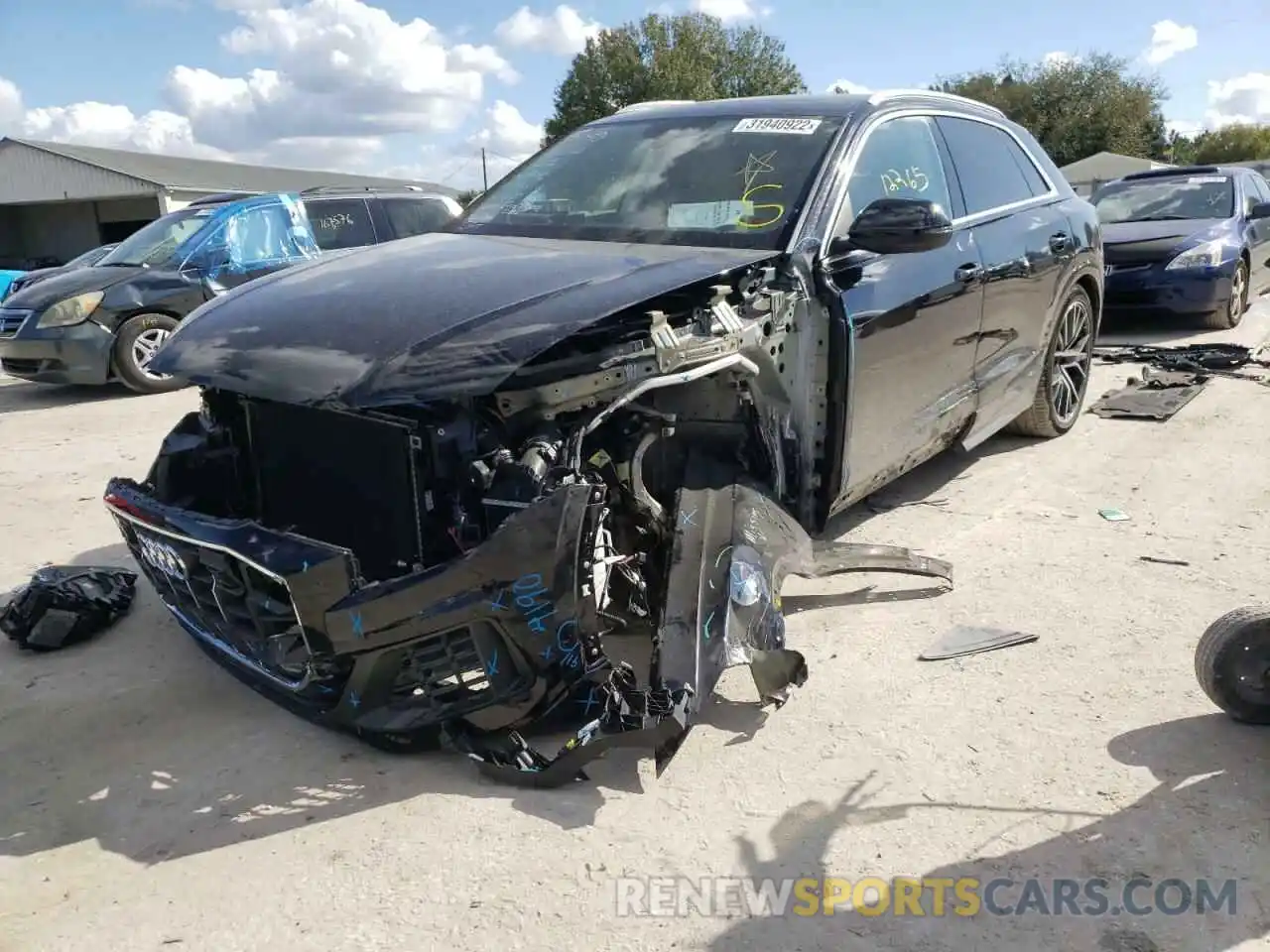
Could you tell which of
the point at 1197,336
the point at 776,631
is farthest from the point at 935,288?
the point at 1197,336

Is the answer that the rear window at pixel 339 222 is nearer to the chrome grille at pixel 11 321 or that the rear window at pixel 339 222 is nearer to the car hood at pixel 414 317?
the chrome grille at pixel 11 321

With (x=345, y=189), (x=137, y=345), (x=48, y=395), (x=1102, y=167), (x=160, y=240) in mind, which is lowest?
(x=48, y=395)

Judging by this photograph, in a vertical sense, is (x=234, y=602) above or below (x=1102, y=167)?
below

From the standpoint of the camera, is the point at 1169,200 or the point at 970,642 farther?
the point at 1169,200

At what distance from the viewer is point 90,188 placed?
98.1 feet

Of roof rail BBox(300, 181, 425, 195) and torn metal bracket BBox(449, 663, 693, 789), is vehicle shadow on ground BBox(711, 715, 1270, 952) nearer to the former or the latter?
torn metal bracket BBox(449, 663, 693, 789)

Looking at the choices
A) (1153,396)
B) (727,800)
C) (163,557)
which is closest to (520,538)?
(727,800)

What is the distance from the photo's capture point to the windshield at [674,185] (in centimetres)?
359

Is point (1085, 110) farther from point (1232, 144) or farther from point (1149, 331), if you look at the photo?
point (1149, 331)

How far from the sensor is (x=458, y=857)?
A: 8.05 ft

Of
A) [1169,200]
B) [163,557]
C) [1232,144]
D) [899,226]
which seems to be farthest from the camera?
[1232,144]

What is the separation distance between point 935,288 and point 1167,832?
230 centimetres

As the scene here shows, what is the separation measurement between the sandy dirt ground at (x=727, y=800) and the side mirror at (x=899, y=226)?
136 cm

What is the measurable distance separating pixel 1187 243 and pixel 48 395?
10.8 meters
